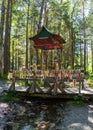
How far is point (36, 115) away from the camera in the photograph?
1109 centimetres

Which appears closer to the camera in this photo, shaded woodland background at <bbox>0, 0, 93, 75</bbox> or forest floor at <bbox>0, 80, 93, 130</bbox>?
forest floor at <bbox>0, 80, 93, 130</bbox>

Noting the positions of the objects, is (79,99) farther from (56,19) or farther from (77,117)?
(56,19)

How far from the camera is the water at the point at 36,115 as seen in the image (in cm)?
932

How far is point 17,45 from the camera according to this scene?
49219mm

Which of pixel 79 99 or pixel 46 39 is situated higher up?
pixel 46 39

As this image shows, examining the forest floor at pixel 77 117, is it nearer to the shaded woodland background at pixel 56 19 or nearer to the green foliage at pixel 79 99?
the green foliage at pixel 79 99

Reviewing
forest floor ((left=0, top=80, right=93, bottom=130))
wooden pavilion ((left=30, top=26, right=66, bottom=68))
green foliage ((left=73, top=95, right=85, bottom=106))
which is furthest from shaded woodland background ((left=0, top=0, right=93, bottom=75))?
forest floor ((left=0, top=80, right=93, bottom=130))

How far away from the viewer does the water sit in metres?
9.32

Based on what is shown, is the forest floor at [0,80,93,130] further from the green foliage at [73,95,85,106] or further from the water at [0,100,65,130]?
the green foliage at [73,95,85,106]

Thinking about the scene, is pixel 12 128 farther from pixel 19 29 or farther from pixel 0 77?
pixel 19 29

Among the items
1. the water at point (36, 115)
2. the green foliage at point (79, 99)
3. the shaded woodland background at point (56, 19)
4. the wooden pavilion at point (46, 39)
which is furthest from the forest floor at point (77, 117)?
the shaded woodland background at point (56, 19)

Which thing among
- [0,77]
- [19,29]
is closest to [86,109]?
[0,77]

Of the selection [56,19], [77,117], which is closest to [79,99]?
[77,117]

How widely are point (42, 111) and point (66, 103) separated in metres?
2.20
